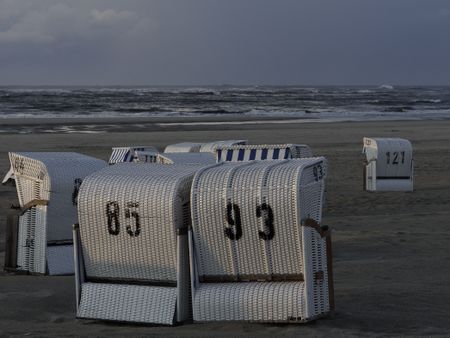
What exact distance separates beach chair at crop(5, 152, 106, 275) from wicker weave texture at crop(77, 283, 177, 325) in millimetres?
2678

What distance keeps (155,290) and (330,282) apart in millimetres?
1547

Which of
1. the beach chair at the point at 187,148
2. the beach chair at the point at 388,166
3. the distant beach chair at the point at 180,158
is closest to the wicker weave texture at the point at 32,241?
the distant beach chair at the point at 180,158

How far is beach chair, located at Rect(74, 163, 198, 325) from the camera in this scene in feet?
25.3

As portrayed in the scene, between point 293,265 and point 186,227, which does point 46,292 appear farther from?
point 293,265

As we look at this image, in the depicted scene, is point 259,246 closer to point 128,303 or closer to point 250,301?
point 250,301

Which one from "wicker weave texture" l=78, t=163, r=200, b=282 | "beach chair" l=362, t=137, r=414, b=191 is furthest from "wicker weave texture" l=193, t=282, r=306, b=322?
"beach chair" l=362, t=137, r=414, b=191

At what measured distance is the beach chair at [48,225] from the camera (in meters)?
10.7

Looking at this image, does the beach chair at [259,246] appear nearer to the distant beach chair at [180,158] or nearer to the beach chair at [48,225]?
the beach chair at [48,225]

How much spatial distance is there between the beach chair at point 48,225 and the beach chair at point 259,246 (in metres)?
3.47

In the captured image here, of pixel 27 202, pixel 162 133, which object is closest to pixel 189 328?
pixel 27 202

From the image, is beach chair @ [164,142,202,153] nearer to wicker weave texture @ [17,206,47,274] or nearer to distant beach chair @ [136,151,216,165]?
distant beach chair @ [136,151,216,165]

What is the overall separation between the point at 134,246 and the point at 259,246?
1.13 metres

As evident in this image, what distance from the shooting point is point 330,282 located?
7.87 meters

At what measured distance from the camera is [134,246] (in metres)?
7.87
